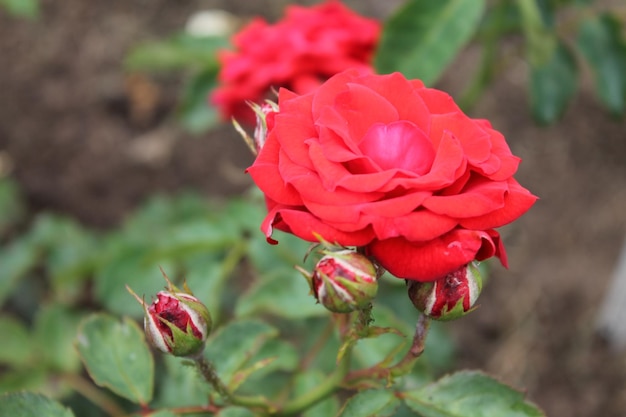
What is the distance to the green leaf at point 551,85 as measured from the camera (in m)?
1.40

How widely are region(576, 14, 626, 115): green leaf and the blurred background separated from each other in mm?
840

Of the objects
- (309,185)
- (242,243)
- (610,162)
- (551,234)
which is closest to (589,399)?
(551,234)

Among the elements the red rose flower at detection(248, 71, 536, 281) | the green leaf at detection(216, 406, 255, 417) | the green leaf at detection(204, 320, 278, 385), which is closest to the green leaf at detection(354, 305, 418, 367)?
the green leaf at detection(204, 320, 278, 385)

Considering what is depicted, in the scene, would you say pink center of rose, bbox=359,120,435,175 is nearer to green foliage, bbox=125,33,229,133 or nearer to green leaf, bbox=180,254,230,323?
green leaf, bbox=180,254,230,323

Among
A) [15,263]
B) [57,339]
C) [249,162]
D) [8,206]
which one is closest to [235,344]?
[57,339]

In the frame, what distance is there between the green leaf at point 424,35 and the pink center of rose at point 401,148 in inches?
22.7

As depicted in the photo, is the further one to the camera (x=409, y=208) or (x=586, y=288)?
(x=586, y=288)

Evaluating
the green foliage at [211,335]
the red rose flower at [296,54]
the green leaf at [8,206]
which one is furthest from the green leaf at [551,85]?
the green leaf at [8,206]

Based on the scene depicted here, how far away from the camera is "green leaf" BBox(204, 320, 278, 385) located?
3.04 ft

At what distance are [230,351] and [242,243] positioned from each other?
1.22 ft

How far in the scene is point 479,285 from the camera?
652 millimetres

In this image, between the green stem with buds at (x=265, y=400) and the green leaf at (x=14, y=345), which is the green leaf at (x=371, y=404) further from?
the green leaf at (x=14, y=345)

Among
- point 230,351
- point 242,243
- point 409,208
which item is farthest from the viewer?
point 242,243

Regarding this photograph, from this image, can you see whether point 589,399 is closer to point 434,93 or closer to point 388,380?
point 388,380
